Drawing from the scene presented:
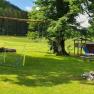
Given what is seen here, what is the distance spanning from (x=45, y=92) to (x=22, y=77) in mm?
3894

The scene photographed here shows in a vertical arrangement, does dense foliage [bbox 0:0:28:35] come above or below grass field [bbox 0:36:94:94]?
above

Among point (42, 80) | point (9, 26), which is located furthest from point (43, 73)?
point (9, 26)

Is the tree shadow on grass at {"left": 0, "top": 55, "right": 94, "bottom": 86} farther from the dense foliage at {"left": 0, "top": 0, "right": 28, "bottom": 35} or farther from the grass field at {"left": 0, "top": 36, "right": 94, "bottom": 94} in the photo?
the dense foliage at {"left": 0, "top": 0, "right": 28, "bottom": 35}

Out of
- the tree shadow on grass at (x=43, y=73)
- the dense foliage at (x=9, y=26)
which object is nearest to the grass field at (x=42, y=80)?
the tree shadow on grass at (x=43, y=73)

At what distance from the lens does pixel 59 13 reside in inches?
1400

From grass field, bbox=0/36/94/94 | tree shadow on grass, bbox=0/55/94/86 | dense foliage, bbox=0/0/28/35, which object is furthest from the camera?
dense foliage, bbox=0/0/28/35

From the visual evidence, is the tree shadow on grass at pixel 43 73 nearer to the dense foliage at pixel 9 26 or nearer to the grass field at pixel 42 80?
the grass field at pixel 42 80

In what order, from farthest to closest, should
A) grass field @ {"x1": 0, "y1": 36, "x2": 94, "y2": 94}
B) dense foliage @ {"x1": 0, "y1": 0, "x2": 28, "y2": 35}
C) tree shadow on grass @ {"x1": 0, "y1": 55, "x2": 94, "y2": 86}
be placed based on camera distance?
dense foliage @ {"x1": 0, "y1": 0, "x2": 28, "y2": 35} → tree shadow on grass @ {"x1": 0, "y1": 55, "x2": 94, "y2": 86} → grass field @ {"x1": 0, "y1": 36, "x2": 94, "y2": 94}

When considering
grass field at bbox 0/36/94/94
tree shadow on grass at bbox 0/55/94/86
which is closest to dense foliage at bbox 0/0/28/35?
tree shadow on grass at bbox 0/55/94/86

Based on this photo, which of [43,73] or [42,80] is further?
[43,73]

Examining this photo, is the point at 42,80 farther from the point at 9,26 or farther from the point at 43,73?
the point at 9,26

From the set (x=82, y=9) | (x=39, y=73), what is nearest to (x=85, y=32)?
(x=82, y=9)

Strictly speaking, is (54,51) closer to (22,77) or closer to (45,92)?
(22,77)

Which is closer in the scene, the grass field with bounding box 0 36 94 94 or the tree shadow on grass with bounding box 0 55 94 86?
the grass field with bounding box 0 36 94 94
